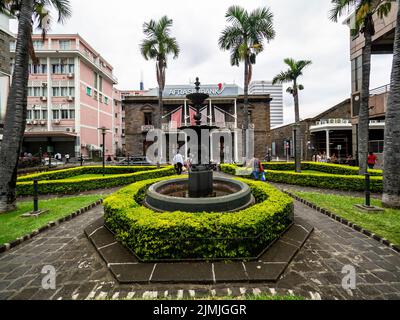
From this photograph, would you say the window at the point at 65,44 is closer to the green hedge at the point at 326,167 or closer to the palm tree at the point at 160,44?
the palm tree at the point at 160,44

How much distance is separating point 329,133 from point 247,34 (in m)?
19.2

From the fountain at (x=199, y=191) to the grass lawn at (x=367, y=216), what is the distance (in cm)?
283

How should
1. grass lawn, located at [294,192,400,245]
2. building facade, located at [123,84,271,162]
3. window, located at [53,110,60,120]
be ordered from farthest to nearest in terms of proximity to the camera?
1. window, located at [53,110,60,120]
2. building facade, located at [123,84,271,162]
3. grass lawn, located at [294,192,400,245]

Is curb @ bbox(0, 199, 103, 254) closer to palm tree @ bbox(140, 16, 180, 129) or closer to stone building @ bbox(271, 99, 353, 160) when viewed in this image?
palm tree @ bbox(140, 16, 180, 129)

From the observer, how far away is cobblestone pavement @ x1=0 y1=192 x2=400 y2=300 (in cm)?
267

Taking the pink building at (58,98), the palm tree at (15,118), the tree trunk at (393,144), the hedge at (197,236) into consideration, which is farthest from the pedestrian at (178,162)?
the pink building at (58,98)

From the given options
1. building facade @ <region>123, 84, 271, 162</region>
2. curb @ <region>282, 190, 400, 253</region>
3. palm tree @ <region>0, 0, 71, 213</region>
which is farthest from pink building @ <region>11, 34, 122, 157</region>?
curb @ <region>282, 190, 400, 253</region>

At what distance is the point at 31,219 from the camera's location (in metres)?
5.62

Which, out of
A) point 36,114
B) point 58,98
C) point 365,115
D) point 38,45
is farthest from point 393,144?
point 38,45

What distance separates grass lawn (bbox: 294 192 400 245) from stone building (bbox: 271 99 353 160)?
18.5 metres

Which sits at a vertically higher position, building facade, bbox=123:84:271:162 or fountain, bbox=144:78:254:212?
building facade, bbox=123:84:271:162

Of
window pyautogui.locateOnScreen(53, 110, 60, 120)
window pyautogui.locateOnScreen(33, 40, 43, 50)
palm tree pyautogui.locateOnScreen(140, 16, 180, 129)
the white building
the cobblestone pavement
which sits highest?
the white building

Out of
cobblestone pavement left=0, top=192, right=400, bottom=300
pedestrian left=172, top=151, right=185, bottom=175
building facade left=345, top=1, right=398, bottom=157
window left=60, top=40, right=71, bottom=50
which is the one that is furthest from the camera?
window left=60, top=40, right=71, bottom=50
